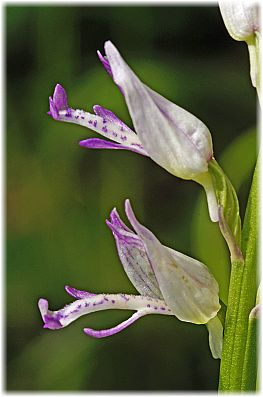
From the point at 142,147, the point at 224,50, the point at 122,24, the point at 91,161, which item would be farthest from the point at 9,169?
the point at 142,147

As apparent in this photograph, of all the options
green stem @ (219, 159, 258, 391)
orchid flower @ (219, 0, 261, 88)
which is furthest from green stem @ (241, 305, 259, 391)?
orchid flower @ (219, 0, 261, 88)

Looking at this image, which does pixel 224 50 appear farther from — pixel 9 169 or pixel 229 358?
pixel 229 358

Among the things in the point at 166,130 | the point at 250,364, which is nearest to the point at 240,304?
the point at 250,364

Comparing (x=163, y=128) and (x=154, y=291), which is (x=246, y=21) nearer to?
(x=163, y=128)

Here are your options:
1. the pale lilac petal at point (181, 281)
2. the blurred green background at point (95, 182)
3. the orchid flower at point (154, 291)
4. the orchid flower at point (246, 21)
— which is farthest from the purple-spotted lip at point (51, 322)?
the blurred green background at point (95, 182)

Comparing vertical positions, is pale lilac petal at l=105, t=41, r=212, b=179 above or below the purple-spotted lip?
above

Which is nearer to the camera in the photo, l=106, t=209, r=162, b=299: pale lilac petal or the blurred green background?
l=106, t=209, r=162, b=299: pale lilac petal

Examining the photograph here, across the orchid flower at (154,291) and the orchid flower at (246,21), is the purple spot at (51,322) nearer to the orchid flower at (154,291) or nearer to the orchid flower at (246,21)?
the orchid flower at (154,291)

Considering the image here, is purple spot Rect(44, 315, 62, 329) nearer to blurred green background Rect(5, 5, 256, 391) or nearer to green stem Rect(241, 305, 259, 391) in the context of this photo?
green stem Rect(241, 305, 259, 391)
